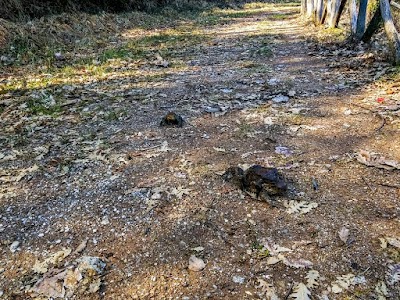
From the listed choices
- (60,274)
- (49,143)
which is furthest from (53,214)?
(49,143)

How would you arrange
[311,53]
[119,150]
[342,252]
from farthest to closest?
[311,53] → [119,150] → [342,252]

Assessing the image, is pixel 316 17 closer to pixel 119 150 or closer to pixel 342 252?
pixel 119 150

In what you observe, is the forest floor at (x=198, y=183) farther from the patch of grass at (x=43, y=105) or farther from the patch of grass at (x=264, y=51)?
the patch of grass at (x=264, y=51)

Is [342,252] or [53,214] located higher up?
[53,214]

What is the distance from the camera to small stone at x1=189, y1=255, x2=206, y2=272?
7.78 ft

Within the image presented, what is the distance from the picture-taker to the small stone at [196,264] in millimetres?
2371

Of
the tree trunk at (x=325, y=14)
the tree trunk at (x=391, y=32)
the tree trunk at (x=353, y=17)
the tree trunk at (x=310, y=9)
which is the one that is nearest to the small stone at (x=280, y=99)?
the tree trunk at (x=391, y=32)

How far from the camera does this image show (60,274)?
2348 millimetres

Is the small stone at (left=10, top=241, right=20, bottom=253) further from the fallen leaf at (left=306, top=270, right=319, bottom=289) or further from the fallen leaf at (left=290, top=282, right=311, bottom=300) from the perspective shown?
the fallen leaf at (left=306, top=270, right=319, bottom=289)

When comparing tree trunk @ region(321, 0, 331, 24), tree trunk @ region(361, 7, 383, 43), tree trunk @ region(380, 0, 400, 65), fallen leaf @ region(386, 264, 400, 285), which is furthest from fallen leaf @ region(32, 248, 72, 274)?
tree trunk @ region(321, 0, 331, 24)

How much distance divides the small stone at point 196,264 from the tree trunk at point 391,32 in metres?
5.01

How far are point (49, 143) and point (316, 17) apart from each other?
973 cm

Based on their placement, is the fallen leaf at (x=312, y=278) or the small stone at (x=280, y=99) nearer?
the fallen leaf at (x=312, y=278)

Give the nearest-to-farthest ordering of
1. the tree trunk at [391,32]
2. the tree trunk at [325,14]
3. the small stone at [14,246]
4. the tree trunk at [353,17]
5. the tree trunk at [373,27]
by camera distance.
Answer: the small stone at [14,246] < the tree trunk at [391,32] < the tree trunk at [373,27] < the tree trunk at [353,17] < the tree trunk at [325,14]
